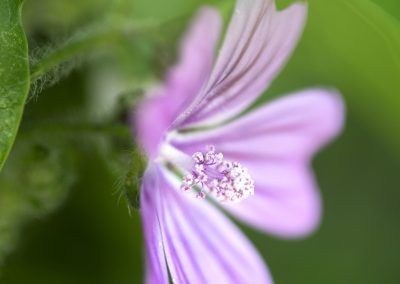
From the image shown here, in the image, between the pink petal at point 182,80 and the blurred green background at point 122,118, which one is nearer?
the pink petal at point 182,80

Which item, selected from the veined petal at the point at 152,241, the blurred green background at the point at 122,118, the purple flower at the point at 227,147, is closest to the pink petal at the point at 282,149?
the purple flower at the point at 227,147

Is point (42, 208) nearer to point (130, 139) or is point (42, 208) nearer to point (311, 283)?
point (130, 139)

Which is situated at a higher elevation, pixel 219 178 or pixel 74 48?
pixel 74 48

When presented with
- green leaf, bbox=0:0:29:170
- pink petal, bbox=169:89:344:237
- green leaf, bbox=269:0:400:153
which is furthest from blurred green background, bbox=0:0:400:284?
green leaf, bbox=0:0:29:170

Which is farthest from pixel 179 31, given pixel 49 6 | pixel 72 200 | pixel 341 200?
pixel 341 200

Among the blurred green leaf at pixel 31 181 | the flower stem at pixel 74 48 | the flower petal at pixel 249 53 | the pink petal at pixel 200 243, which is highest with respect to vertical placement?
the flower stem at pixel 74 48

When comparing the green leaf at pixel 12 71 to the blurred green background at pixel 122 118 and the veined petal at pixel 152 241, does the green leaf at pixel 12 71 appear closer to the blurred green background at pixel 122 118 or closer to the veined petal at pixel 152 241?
the veined petal at pixel 152 241

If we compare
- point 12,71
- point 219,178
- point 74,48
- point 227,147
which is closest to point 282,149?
point 227,147

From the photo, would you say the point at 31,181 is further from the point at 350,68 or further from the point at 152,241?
the point at 350,68

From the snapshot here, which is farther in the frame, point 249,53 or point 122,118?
point 122,118
